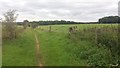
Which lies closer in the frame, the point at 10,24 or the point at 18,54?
the point at 18,54

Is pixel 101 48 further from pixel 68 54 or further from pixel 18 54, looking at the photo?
pixel 18 54

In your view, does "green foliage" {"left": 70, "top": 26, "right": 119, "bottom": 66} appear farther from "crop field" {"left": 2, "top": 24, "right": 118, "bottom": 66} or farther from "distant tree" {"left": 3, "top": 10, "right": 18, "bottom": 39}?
"distant tree" {"left": 3, "top": 10, "right": 18, "bottom": 39}

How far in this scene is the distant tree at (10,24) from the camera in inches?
1879

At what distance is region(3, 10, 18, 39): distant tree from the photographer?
47.7m

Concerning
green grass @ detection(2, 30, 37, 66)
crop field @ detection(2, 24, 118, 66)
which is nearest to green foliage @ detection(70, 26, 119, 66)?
crop field @ detection(2, 24, 118, 66)

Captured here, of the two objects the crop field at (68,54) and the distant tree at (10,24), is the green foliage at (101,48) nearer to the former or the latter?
the crop field at (68,54)

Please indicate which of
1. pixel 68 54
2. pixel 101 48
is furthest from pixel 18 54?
pixel 101 48

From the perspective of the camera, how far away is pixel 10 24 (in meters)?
48.8

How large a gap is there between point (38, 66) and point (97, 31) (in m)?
12.4

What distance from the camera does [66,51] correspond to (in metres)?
33.9

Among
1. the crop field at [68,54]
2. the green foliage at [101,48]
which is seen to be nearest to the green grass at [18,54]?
the crop field at [68,54]

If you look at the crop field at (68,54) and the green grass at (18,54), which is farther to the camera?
the green grass at (18,54)

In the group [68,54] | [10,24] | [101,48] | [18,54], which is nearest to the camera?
[101,48]

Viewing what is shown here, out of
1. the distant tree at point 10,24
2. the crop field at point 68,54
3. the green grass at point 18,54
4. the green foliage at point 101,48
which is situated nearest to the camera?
the green foliage at point 101,48
